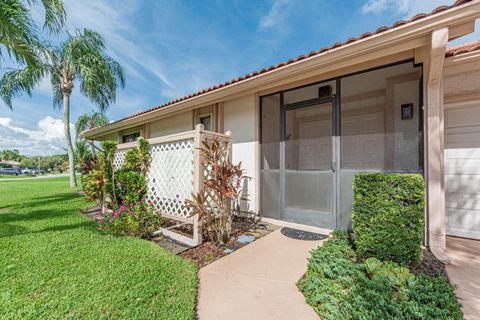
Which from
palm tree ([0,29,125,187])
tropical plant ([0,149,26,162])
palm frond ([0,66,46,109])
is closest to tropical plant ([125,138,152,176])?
palm tree ([0,29,125,187])

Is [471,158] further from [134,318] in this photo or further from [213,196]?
[134,318]

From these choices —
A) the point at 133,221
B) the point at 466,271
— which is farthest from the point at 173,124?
the point at 466,271

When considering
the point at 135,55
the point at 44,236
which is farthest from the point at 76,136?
the point at 44,236

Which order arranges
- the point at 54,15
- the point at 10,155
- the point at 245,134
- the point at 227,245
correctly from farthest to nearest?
1. the point at 10,155
2. the point at 245,134
3. the point at 54,15
4. the point at 227,245

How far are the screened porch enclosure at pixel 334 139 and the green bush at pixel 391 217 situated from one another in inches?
40.7

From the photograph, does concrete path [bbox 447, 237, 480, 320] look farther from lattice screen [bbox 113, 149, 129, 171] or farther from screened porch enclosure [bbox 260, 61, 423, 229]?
lattice screen [bbox 113, 149, 129, 171]

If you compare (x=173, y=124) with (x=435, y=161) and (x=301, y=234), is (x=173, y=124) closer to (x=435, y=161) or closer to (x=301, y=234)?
(x=301, y=234)

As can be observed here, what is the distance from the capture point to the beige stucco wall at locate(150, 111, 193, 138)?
703cm

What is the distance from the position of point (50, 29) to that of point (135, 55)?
4737mm

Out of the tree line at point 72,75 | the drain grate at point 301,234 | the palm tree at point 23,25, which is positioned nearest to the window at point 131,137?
the tree line at point 72,75

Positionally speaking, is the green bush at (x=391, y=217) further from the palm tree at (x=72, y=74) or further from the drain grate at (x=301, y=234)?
the palm tree at (x=72, y=74)

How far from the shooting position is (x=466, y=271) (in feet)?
8.91

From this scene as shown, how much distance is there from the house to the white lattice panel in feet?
5.43

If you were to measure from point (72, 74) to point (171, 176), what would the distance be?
40.8 feet
